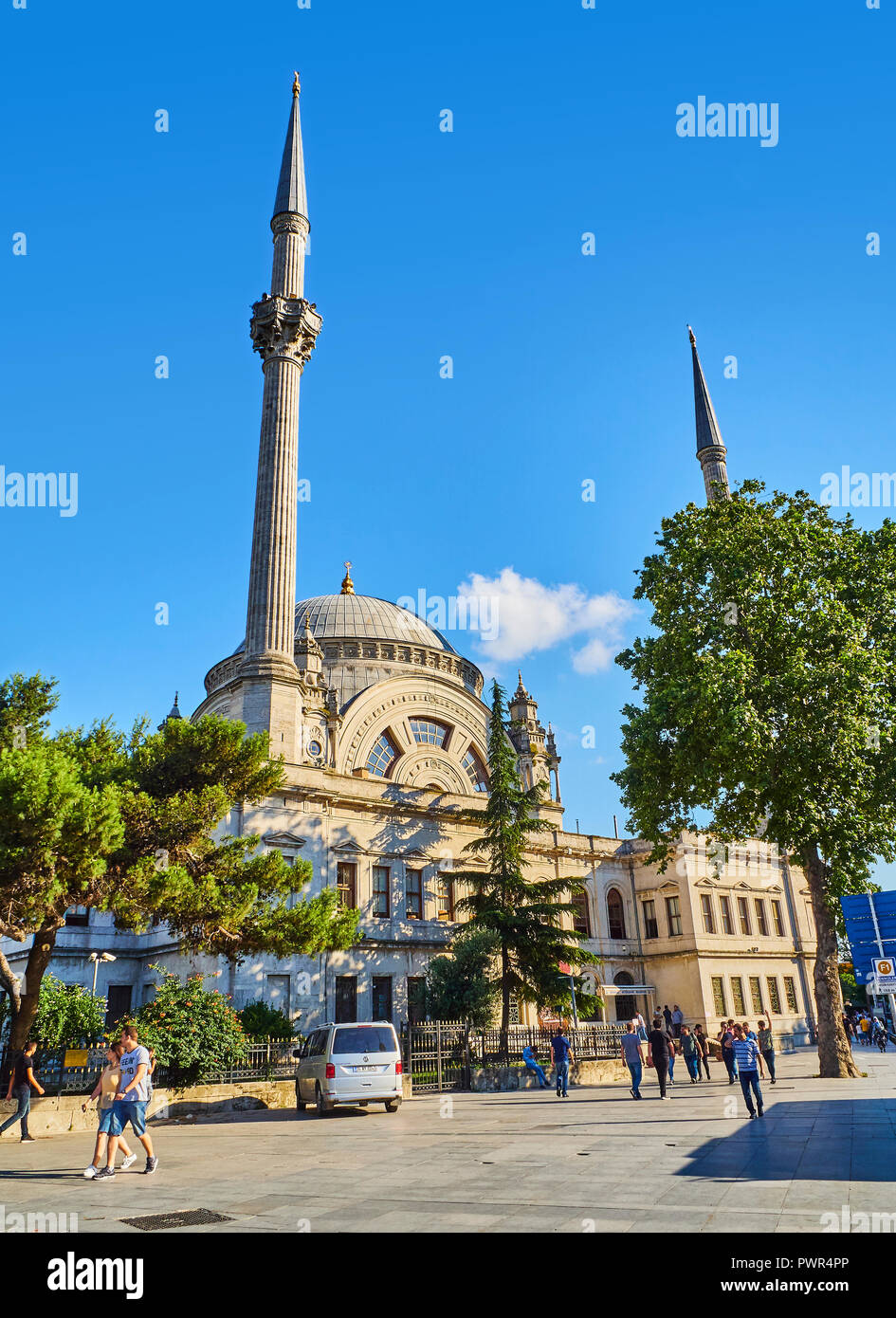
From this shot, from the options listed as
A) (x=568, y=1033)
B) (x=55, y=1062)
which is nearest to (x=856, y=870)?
(x=568, y=1033)

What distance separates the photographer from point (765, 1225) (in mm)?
5871

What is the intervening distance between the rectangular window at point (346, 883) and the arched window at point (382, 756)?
7693 mm

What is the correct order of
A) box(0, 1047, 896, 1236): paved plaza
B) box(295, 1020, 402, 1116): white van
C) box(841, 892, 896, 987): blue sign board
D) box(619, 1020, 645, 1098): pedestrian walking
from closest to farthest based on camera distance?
box(0, 1047, 896, 1236): paved plaza
box(841, 892, 896, 987): blue sign board
box(295, 1020, 402, 1116): white van
box(619, 1020, 645, 1098): pedestrian walking

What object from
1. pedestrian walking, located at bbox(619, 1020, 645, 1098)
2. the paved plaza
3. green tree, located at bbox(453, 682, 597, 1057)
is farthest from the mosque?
the paved plaza

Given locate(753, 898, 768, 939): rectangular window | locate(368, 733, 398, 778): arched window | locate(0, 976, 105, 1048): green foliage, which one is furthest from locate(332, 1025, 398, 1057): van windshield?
locate(753, 898, 768, 939): rectangular window

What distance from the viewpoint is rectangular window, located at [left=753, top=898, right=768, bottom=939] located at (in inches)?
1673

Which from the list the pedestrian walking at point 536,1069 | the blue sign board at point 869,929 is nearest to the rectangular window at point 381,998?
the pedestrian walking at point 536,1069

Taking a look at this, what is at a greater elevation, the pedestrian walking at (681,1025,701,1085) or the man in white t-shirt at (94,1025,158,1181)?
the man in white t-shirt at (94,1025,158,1181)

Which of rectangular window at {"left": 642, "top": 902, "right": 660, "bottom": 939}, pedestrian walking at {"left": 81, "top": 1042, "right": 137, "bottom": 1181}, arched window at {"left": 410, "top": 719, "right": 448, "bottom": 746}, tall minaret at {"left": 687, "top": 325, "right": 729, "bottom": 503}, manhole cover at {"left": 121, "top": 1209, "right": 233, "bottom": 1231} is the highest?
tall minaret at {"left": 687, "top": 325, "right": 729, "bottom": 503}

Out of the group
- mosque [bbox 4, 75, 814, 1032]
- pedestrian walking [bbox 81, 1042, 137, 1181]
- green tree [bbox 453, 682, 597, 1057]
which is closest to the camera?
pedestrian walking [bbox 81, 1042, 137, 1181]

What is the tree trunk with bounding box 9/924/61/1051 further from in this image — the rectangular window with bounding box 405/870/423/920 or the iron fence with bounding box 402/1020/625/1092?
the rectangular window with bounding box 405/870/423/920

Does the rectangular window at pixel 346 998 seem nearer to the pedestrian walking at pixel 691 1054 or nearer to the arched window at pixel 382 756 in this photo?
the arched window at pixel 382 756

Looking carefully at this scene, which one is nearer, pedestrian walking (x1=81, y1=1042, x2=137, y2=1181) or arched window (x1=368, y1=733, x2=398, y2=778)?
pedestrian walking (x1=81, y1=1042, x2=137, y2=1181)

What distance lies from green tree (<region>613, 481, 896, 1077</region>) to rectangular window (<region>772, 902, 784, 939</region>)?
2297cm
